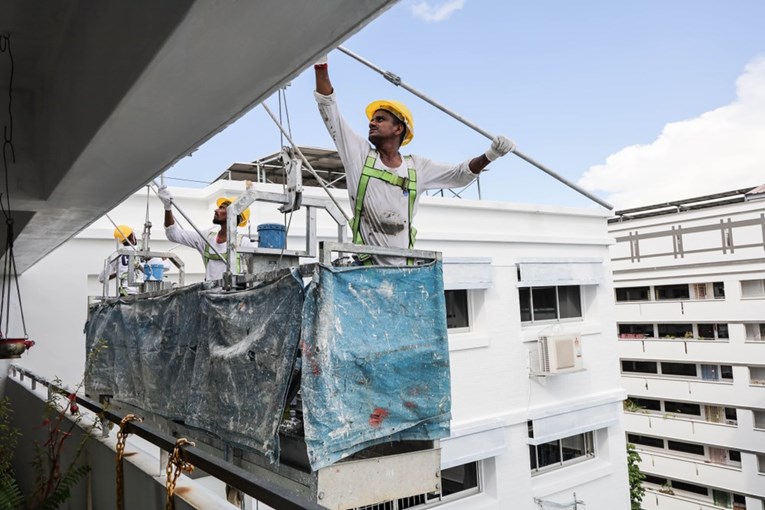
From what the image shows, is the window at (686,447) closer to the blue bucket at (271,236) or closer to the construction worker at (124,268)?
the construction worker at (124,268)

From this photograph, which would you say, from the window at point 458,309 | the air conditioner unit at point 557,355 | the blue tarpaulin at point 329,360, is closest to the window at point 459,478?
the air conditioner unit at point 557,355

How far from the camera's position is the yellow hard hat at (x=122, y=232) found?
7.01 metres

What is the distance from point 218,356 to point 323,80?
1.73 m

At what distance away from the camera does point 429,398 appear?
10.4 feet

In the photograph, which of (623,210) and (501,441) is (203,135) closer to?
(501,441)

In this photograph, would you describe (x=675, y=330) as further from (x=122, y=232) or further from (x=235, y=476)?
(x=235, y=476)

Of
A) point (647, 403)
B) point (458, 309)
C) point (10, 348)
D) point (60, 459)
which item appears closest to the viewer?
point (10, 348)

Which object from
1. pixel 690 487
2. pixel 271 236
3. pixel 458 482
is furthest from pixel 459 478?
pixel 690 487

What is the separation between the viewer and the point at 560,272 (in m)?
11.1

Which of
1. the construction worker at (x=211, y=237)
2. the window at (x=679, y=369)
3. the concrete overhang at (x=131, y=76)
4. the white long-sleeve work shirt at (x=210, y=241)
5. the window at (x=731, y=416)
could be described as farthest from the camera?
the window at (x=679, y=369)

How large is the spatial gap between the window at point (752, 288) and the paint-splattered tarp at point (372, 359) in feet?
72.0

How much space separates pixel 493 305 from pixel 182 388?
700 cm

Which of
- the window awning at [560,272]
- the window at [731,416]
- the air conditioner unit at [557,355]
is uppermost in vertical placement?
the window awning at [560,272]

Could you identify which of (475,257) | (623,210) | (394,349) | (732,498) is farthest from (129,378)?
(623,210)
